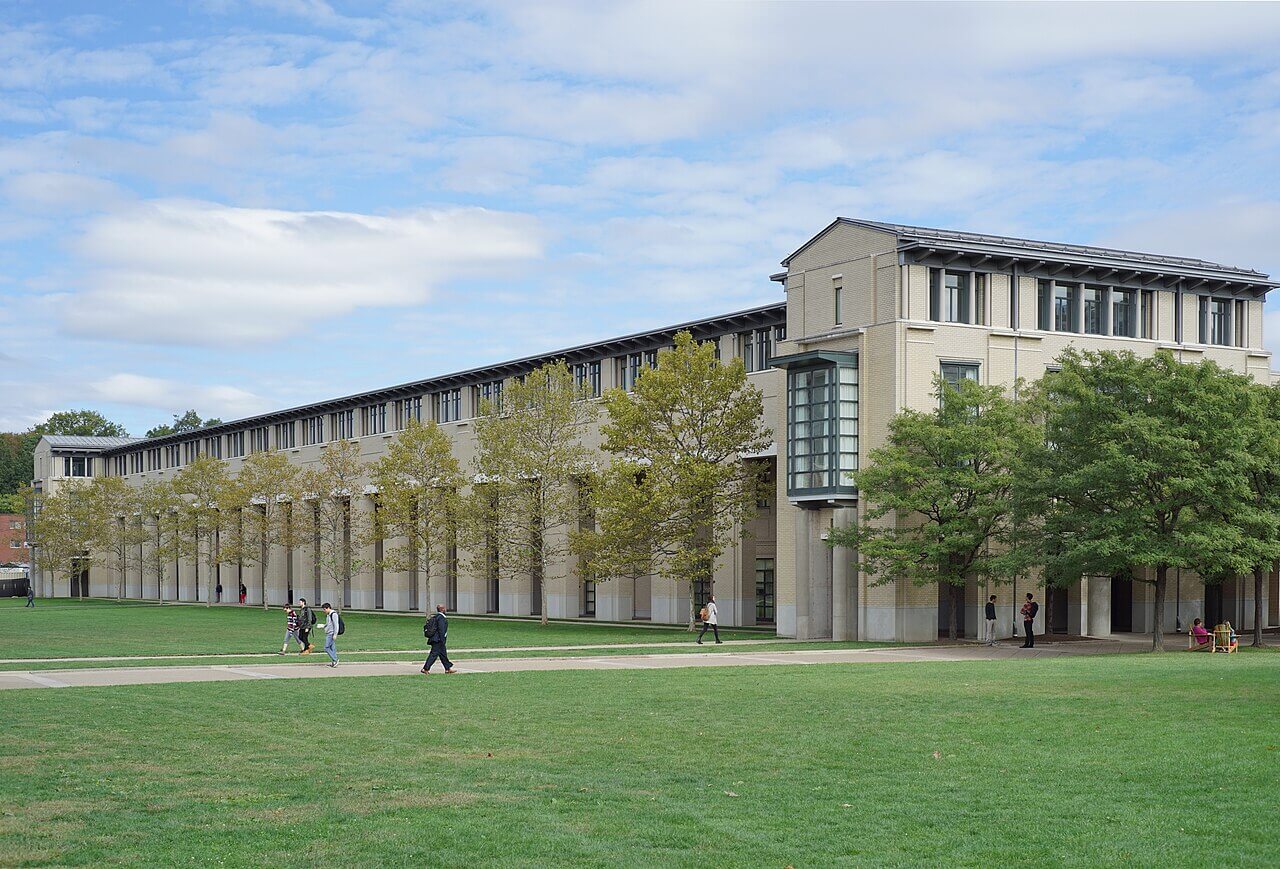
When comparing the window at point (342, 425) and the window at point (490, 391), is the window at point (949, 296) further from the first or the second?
the window at point (342, 425)

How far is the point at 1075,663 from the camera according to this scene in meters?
38.3

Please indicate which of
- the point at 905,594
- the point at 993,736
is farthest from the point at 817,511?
the point at 993,736

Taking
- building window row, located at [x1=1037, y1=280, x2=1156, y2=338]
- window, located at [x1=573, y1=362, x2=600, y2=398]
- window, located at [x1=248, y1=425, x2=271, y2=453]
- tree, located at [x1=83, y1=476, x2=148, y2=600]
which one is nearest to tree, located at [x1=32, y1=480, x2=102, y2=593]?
tree, located at [x1=83, y1=476, x2=148, y2=600]

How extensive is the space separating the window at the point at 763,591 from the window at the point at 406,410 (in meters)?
34.9

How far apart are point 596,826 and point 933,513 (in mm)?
40973

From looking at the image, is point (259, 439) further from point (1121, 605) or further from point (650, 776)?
point (650, 776)

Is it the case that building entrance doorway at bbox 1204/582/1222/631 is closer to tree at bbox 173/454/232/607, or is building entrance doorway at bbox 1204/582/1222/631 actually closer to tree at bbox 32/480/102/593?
tree at bbox 173/454/232/607

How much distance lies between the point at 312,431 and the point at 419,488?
3279 cm

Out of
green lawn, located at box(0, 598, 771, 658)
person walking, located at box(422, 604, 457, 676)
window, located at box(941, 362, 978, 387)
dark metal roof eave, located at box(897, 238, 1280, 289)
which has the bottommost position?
green lawn, located at box(0, 598, 771, 658)

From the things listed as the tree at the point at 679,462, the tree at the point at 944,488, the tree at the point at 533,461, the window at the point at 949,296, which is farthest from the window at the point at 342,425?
the tree at the point at 944,488

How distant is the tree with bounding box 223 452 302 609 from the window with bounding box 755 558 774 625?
1504 inches

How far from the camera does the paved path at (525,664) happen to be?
33.9 m

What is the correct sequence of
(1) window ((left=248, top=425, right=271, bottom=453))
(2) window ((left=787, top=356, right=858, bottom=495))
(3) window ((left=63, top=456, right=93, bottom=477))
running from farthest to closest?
(3) window ((left=63, top=456, right=93, bottom=477)) < (1) window ((left=248, top=425, right=271, bottom=453)) < (2) window ((left=787, top=356, right=858, bottom=495))

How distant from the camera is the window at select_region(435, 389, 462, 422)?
3873 inches
